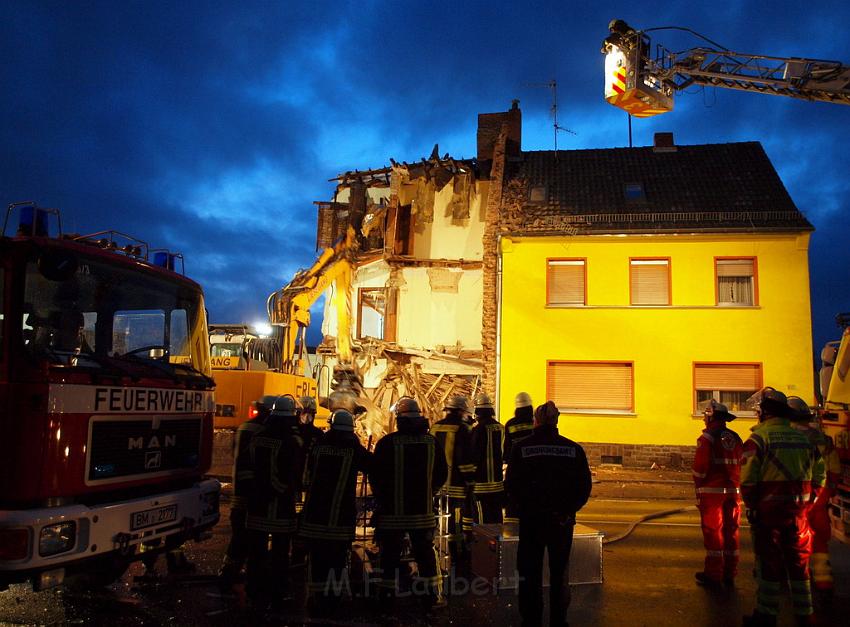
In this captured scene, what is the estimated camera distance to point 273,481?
553 cm

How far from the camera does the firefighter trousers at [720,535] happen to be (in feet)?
20.4

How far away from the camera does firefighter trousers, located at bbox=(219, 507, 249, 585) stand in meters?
5.87

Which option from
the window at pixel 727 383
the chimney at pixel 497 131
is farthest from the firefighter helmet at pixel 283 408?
the chimney at pixel 497 131

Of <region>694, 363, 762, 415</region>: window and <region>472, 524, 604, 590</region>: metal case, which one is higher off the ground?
<region>694, 363, 762, 415</region>: window

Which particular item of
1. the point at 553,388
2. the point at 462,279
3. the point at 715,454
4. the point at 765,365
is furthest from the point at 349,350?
the point at 715,454

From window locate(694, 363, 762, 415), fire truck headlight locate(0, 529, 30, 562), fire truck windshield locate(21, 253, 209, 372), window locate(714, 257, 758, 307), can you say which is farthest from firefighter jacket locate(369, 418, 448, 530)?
window locate(714, 257, 758, 307)

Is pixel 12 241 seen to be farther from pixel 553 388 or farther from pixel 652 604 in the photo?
pixel 553 388

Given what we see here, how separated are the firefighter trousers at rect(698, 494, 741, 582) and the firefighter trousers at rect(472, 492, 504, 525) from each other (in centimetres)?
214

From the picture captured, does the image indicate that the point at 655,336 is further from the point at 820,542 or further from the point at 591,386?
the point at 820,542

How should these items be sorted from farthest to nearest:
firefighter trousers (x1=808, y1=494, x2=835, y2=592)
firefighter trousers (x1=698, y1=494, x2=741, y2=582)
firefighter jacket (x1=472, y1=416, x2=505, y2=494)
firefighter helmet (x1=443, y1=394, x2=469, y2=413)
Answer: firefighter helmet (x1=443, y1=394, x2=469, y2=413) < firefighter jacket (x1=472, y1=416, x2=505, y2=494) < firefighter trousers (x1=698, y1=494, x2=741, y2=582) < firefighter trousers (x1=808, y1=494, x2=835, y2=592)

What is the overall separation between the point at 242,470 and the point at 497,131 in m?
18.0

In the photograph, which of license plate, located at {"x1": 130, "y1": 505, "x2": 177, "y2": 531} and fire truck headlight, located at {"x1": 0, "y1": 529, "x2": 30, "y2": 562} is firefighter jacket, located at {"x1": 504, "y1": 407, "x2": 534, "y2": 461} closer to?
license plate, located at {"x1": 130, "y1": 505, "x2": 177, "y2": 531}

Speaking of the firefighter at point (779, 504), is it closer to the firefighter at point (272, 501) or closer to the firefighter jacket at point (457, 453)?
the firefighter jacket at point (457, 453)

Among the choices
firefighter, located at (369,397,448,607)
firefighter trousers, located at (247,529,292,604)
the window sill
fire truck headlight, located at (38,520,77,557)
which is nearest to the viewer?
fire truck headlight, located at (38,520,77,557)
